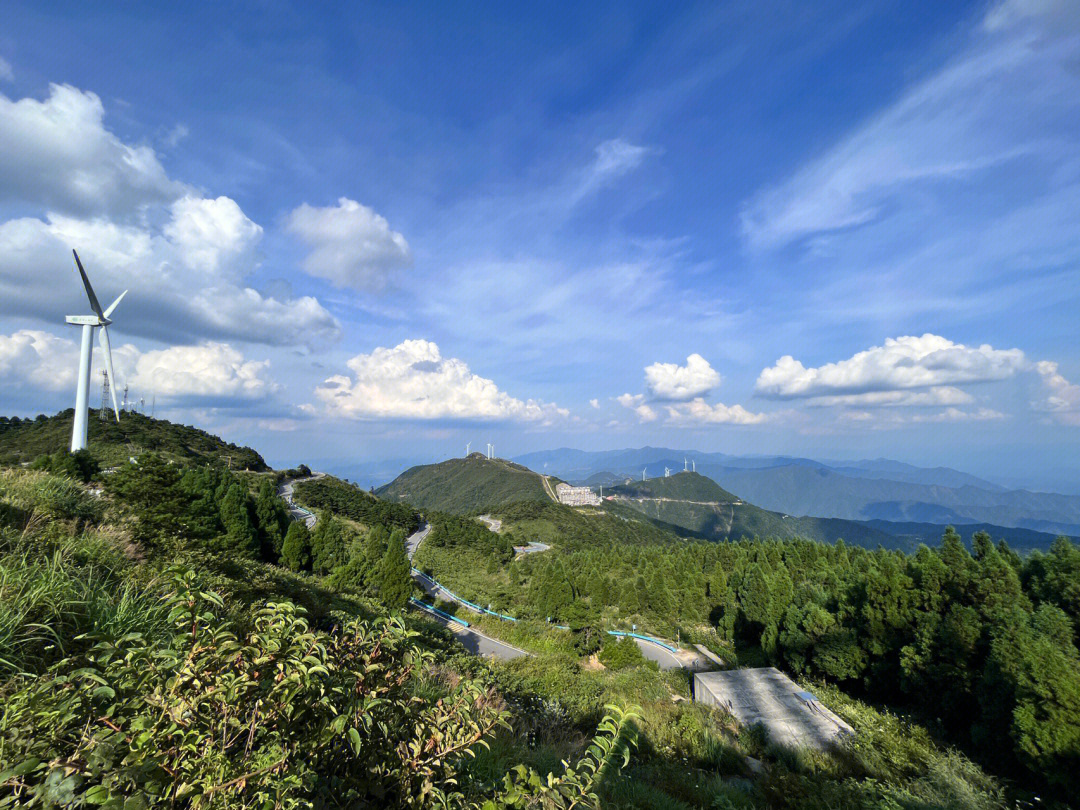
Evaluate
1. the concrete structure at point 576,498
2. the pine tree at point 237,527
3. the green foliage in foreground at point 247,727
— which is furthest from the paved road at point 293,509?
the concrete structure at point 576,498

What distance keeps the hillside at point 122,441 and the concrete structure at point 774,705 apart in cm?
6413

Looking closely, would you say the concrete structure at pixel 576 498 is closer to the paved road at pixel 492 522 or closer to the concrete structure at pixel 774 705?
the paved road at pixel 492 522

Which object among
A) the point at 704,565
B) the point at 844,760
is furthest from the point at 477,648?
the point at 704,565

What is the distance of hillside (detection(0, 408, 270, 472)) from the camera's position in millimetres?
60844

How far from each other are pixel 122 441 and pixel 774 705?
92929mm

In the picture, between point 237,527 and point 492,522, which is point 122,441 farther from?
point 492,522

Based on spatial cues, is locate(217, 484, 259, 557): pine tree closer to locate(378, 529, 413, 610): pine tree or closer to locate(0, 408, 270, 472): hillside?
locate(378, 529, 413, 610): pine tree

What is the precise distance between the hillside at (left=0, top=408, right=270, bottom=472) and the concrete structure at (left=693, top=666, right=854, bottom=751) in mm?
64134

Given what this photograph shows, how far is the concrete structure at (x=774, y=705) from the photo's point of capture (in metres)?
13.2

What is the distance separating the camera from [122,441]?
72.4 metres

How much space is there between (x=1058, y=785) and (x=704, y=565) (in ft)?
143

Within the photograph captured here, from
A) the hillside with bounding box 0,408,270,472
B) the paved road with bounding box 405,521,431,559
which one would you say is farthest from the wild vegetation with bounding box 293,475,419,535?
the hillside with bounding box 0,408,270,472

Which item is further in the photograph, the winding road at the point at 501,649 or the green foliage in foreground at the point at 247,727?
the winding road at the point at 501,649

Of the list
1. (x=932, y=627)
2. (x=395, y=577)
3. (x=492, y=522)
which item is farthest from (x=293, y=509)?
(x=932, y=627)
